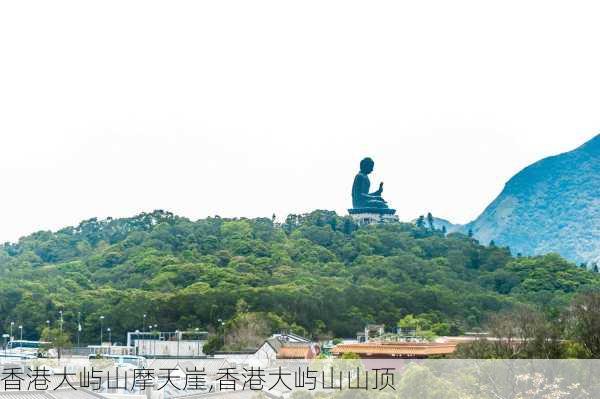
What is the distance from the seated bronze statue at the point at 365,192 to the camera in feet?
363

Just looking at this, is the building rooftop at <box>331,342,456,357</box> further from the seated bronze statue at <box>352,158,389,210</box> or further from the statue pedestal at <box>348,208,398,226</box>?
the statue pedestal at <box>348,208,398,226</box>

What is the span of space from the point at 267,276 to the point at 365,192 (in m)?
34.9

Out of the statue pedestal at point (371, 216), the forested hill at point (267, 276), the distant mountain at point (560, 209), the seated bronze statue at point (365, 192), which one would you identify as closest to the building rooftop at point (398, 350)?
the forested hill at point (267, 276)

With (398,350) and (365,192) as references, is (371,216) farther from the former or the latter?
(398,350)

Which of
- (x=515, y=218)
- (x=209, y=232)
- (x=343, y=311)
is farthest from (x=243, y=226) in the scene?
(x=515, y=218)

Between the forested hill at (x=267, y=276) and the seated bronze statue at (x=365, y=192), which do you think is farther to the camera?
the seated bronze statue at (x=365, y=192)

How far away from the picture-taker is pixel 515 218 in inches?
7785

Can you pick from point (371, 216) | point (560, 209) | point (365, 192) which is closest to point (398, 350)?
point (371, 216)

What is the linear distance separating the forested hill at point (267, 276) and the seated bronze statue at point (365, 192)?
3680 millimetres

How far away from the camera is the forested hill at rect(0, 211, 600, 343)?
213ft

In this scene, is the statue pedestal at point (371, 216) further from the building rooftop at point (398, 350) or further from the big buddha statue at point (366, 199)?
the building rooftop at point (398, 350)

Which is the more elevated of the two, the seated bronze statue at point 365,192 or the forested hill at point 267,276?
the seated bronze statue at point 365,192

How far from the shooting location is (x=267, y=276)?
260 feet

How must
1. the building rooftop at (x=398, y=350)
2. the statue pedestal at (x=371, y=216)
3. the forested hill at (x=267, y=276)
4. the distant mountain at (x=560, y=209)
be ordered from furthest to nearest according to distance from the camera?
the distant mountain at (x=560, y=209) → the statue pedestal at (x=371, y=216) → the forested hill at (x=267, y=276) → the building rooftop at (x=398, y=350)
